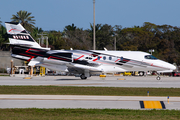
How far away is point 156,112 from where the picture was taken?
12.2 metres

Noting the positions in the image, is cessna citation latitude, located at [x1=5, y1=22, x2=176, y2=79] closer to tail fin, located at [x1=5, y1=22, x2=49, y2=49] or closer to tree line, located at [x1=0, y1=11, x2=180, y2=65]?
tail fin, located at [x1=5, y1=22, x2=49, y2=49]

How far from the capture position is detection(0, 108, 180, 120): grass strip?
11000 millimetres

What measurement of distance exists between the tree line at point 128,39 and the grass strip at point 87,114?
60.0m

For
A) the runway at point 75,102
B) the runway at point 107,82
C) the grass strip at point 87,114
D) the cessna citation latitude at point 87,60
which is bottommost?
the grass strip at point 87,114

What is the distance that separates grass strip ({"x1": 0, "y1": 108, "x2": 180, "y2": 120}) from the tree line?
60047mm

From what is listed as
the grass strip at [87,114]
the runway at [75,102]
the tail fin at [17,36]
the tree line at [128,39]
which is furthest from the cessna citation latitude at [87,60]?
the tree line at [128,39]

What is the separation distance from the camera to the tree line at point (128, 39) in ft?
252

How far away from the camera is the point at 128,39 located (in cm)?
8494

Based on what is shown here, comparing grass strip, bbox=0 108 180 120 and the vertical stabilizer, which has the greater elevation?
the vertical stabilizer

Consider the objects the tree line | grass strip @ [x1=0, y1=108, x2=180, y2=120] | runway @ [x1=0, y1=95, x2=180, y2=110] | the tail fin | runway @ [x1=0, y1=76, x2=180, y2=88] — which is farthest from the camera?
the tree line

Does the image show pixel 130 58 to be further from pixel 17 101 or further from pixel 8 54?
pixel 8 54

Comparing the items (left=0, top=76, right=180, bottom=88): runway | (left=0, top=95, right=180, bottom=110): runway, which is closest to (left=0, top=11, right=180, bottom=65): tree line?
(left=0, top=76, right=180, bottom=88): runway

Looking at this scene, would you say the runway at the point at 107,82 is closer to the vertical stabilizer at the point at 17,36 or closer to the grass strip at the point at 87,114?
the vertical stabilizer at the point at 17,36

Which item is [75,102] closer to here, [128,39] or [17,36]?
[17,36]
